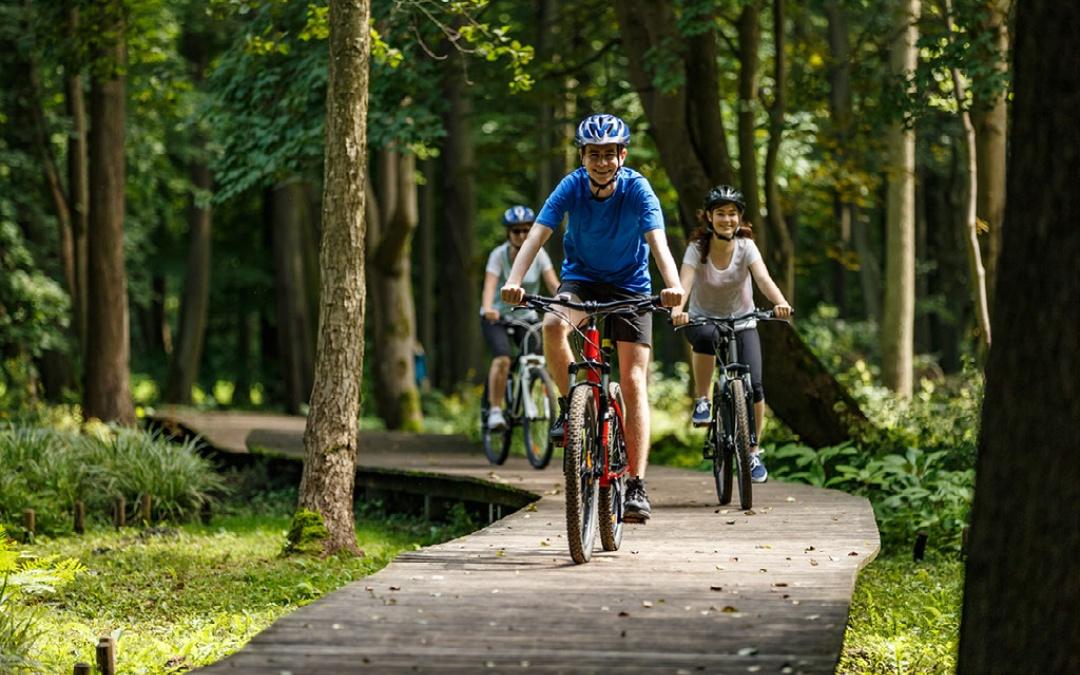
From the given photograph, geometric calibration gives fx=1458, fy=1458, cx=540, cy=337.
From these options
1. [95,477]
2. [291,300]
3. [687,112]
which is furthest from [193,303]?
[687,112]

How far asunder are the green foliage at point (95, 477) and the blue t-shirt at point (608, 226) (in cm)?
623

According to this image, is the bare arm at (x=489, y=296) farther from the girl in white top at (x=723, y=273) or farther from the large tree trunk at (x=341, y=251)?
the girl in white top at (x=723, y=273)

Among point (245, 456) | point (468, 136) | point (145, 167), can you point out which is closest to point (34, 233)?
point (145, 167)

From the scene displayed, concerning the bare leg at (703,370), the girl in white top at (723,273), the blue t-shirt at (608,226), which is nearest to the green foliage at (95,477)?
the bare leg at (703,370)

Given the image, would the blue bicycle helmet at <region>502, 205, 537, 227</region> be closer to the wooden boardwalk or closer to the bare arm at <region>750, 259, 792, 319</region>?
the bare arm at <region>750, 259, 792, 319</region>

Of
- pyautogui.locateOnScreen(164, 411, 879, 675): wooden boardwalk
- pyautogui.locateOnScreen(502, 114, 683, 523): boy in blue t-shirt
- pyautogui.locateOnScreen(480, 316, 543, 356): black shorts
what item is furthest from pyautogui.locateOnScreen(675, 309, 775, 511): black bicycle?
pyautogui.locateOnScreen(480, 316, 543, 356): black shorts

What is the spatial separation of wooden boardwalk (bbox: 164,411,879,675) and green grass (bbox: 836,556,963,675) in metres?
0.49

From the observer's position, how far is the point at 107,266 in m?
17.8

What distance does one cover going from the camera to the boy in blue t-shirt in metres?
7.62

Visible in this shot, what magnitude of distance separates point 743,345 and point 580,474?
3.00 meters

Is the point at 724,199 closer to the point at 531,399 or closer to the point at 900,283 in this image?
the point at 531,399

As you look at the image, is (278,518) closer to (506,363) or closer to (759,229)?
(506,363)

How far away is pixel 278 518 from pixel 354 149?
5018mm

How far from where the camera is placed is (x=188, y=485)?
13.3m
